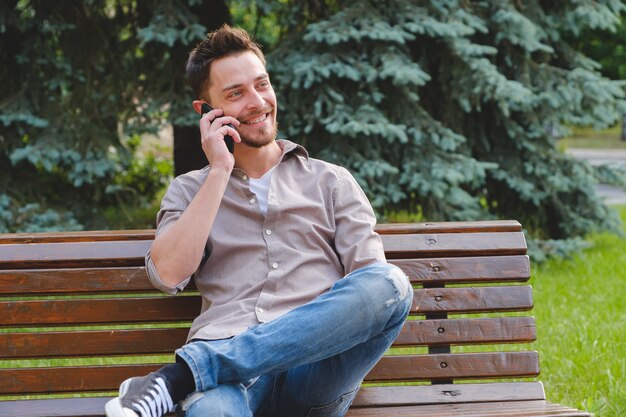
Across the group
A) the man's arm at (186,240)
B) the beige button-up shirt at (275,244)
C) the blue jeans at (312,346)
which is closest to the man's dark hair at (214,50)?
the beige button-up shirt at (275,244)

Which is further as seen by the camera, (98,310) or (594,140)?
(594,140)

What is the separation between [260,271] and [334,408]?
0.57 metres

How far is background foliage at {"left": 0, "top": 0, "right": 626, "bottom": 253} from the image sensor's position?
22.2ft

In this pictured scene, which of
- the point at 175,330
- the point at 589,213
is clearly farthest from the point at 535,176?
the point at 175,330

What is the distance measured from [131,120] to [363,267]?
4.50 metres

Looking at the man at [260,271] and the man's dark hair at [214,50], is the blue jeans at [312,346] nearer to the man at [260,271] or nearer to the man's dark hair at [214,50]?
the man at [260,271]

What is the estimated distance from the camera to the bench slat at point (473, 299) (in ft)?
12.0

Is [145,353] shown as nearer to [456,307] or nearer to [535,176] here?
[456,307]

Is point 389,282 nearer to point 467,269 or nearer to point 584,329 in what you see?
point 467,269

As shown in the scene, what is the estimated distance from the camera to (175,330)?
3.62m

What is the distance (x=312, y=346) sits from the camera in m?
Answer: 2.96

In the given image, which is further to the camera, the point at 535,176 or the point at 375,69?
the point at 535,176

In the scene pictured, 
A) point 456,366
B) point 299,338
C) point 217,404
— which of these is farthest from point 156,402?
point 456,366

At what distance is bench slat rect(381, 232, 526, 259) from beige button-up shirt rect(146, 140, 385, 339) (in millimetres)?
263
